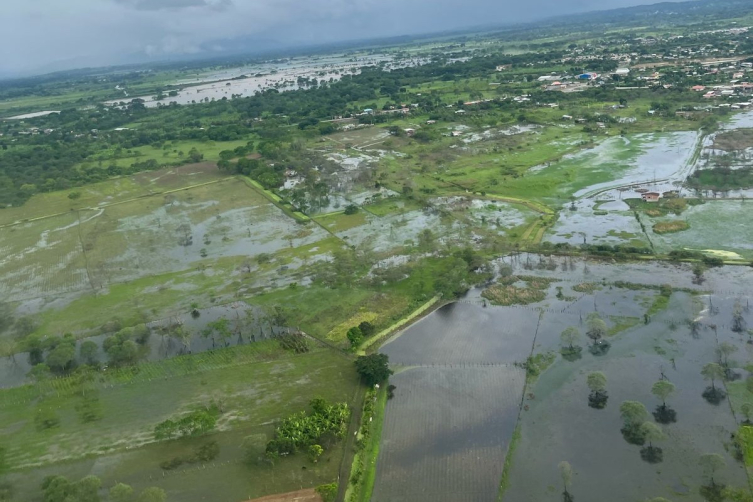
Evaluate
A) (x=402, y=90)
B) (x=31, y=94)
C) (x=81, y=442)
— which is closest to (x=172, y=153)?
(x=402, y=90)

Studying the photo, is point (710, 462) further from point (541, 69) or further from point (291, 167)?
point (541, 69)

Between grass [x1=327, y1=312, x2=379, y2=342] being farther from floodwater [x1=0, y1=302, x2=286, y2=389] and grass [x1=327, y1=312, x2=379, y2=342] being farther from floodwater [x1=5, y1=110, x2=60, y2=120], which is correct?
floodwater [x1=5, y1=110, x2=60, y2=120]

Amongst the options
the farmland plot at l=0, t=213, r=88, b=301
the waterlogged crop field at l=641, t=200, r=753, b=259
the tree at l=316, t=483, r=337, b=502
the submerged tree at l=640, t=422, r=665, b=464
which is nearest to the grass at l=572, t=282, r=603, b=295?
the waterlogged crop field at l=641, t=200, r=753, b=259

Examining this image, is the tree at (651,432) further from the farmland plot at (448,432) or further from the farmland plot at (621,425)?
the farmland plot at (448,432)

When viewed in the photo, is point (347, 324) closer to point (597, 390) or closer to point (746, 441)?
point (597, 390)

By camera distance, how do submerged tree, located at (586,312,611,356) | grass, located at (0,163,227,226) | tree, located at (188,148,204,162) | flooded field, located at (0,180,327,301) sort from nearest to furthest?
submerged tree, located at (586,312,611,356)
flooded field, located at (0,180,327,301)
grass, located at (0,163,227,226)
tree, located at (188,148,204,162)

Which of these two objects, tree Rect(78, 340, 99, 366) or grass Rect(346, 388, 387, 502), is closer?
grass Rect(346, 388, 387, 502)

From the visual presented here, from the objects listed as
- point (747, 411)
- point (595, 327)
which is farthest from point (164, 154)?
point (747, 411)
